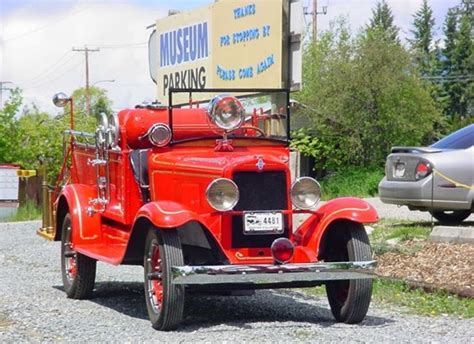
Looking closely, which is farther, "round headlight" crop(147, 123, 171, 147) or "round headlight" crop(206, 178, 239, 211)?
"round headlight" crop(147, 123, 171, 147)

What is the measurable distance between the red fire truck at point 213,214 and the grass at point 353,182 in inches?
916

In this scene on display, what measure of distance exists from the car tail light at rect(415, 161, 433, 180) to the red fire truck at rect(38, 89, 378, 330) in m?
4.67

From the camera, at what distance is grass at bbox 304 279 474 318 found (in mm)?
9891

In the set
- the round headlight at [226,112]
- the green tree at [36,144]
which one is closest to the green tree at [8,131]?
the green tree at [36,144]

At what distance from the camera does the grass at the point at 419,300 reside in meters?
9.89

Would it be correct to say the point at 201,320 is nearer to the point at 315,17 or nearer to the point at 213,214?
the point at 213,214

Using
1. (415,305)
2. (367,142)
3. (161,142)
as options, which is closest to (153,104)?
(161,142)

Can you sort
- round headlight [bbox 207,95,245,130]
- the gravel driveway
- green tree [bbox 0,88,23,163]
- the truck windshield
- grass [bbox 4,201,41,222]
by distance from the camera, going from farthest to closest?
green tree [bbox 0,88,23,163] → grass [bbox 4,201,41,222] → the gravel driveway → the truck windshield → round headlight [bbox 207,95,245,130]

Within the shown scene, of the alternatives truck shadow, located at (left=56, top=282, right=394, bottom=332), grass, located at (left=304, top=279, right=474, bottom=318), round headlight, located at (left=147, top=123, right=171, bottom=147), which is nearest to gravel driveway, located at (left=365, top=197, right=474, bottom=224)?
grass, located at (left=304, top=279, right=474, bottom=318)

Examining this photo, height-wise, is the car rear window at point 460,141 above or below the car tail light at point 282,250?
above

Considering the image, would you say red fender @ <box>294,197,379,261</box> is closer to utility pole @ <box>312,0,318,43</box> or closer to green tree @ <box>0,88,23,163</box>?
green tree @ <box>0,88,23,163</box>

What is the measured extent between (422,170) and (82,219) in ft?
19.2

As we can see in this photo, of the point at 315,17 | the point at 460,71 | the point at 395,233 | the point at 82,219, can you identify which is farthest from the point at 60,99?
the point at 460,71

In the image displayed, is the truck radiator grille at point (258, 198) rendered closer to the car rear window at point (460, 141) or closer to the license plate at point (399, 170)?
the license plate at point (399, 170)
